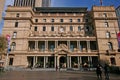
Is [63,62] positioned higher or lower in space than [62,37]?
lower

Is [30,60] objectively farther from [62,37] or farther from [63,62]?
[62,37]

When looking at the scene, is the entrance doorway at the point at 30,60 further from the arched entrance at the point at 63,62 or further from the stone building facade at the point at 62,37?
the arched entrance at the point at 63,62

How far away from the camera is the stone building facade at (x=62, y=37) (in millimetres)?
46344

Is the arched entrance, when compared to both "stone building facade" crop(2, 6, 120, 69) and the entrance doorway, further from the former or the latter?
the entrance doorway

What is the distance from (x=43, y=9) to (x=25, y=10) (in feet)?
33.0

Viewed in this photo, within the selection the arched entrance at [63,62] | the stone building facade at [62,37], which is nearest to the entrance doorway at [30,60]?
the stone building facade at [62,37]

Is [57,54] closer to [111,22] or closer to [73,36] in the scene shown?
[73,36]

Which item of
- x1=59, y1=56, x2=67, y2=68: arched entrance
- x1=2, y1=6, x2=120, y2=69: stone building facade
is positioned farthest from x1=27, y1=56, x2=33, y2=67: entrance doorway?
x1=59, y1=56, x2=67, y2=68: arched entrance

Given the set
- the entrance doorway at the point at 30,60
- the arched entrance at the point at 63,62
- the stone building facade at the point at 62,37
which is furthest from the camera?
the entrance doorway at the point at 30,60

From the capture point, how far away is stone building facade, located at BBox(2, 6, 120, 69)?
46344 millimetres

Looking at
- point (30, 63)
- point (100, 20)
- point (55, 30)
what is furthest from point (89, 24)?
point (30, 63)

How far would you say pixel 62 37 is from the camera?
49.0m

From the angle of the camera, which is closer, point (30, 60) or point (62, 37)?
point (62, 37)

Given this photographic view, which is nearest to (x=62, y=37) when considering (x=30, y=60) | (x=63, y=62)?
(x=63, y=62)
